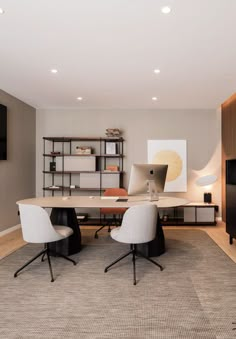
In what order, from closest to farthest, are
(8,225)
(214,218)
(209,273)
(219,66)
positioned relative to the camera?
1. (209,273)
2. (219,66)
3. (8,225)
4. (214,218)

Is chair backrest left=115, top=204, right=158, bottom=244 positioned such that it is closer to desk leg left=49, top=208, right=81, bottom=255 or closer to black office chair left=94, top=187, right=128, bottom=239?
desk leg left=49, top=208, right=81, bottom=255

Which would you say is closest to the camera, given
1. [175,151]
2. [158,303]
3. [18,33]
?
[158,303]

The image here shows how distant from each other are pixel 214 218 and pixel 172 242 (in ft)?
5.07

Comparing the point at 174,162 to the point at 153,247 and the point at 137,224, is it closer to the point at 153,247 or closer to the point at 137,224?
the point at 153,247

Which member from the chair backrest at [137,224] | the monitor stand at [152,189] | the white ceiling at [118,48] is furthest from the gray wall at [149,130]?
the chair backrest at [137,224]

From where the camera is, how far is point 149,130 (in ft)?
18.5

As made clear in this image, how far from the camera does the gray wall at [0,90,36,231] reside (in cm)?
454

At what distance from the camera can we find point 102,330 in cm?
183

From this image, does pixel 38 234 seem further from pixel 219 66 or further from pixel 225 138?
pixel 225 138

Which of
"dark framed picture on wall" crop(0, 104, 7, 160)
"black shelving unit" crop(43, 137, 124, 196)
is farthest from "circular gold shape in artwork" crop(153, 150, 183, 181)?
"dark framed picture on wall" crop(0, 104, 7, 160)

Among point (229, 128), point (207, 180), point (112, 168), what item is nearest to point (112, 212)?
point (112, 168)

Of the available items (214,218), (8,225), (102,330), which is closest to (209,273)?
(102,330)

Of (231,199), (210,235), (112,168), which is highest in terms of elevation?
(112,168)

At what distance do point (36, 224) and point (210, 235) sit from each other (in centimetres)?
313
